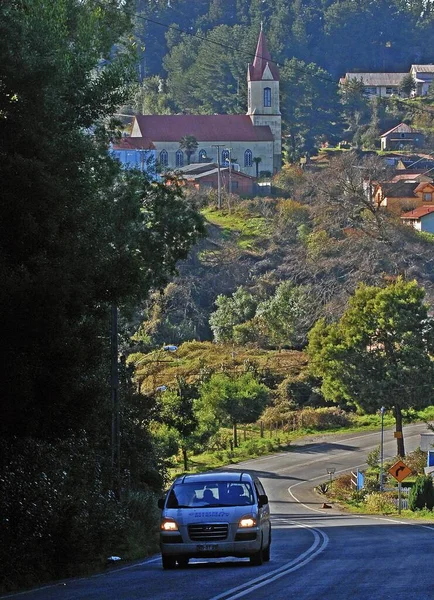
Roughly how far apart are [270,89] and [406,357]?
92209 mm

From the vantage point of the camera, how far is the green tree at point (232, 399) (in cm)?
6931

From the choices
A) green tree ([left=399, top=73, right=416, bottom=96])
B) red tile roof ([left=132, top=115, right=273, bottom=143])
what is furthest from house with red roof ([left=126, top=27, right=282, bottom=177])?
green tree ([left=399, top=73, right=416, bottom=96])

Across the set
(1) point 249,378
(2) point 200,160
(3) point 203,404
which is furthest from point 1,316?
(2) point 200,160

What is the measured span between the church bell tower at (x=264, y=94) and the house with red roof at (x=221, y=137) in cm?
11

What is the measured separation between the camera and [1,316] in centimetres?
1736

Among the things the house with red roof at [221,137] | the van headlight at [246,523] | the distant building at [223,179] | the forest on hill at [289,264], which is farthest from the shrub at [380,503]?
the house with red roof at [221,137]

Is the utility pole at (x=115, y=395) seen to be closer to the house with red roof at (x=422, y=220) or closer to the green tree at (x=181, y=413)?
the green tree at (x=181, y=413)

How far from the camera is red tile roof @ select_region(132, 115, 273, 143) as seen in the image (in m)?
142

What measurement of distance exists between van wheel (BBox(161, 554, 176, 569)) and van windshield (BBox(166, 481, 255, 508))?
763 millimetres

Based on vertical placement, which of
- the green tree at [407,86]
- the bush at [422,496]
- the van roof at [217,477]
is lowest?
the bush at [422,496]

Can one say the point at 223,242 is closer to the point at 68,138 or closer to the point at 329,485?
the point at 329,485

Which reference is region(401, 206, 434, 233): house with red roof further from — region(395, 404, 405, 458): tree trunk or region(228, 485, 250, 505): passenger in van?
region(228, 485, 250, 505): passenger in van

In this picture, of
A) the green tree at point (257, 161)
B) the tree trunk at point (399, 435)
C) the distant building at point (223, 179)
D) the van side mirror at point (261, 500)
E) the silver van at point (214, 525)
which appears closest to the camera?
the silver van at point (214, 525)

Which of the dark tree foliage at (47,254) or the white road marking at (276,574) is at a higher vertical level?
the dark tree foliage at (47,254)
